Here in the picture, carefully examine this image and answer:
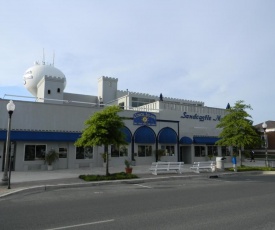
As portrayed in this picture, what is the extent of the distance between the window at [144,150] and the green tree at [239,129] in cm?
767

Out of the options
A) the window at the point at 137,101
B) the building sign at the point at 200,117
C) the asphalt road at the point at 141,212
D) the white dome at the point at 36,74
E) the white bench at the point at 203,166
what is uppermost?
the white dome at the point at 36,74

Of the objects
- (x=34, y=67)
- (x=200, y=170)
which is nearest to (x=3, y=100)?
(x=200, y=170)

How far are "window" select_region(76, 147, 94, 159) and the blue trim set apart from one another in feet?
5.38

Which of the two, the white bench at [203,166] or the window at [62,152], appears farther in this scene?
the window at [62,152]

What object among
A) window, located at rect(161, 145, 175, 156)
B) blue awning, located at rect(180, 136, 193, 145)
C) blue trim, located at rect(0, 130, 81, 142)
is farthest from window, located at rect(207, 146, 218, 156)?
blue trim, located at rect(0, 130, 81, 142)

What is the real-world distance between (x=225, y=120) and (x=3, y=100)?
66.8 ft

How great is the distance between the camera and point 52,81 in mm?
39094

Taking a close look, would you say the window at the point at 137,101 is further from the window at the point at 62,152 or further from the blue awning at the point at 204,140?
the window at the point at 62,152

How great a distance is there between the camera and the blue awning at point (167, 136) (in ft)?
101

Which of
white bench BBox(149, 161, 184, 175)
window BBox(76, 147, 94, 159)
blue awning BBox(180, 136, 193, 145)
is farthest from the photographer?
blue awning BBox(180, 136, 193, 145)

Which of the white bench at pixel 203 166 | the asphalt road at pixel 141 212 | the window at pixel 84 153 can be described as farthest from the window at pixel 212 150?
the asphalt road at pixel 141 212

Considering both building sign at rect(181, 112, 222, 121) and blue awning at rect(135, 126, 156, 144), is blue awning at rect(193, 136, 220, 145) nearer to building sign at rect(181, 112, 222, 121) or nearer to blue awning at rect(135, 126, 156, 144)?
building sign at rect(181, 112, 222, 121)

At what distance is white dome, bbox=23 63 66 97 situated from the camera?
44500 mm

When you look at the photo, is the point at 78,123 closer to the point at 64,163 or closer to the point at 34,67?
the point at 64,163
